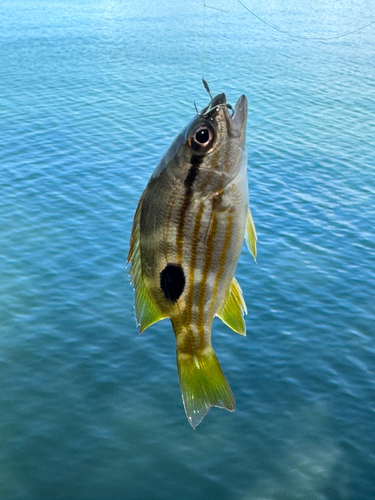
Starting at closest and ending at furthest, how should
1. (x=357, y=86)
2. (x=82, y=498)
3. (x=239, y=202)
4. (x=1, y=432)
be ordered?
(x=239, y=202) < (x=82, y=498) < (x=1, y=432) < (x=357, y=86)

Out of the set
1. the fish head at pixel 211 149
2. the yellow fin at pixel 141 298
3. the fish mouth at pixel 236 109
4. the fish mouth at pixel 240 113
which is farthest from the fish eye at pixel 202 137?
the yellow fin at pixel 141 298

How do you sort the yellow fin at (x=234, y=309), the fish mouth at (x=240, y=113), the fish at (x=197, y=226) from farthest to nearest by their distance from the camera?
the yellow fin at (x=234, y=309) < the fish at (x=197, y=226) < the fish mouth at (x=240, y=113)

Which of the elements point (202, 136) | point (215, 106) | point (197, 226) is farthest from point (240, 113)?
point (197, 226)

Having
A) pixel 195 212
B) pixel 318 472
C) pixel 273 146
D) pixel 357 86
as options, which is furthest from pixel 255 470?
pixel 357 86

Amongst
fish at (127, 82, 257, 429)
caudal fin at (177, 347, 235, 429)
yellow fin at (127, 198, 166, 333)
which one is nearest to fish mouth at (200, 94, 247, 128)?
fish at (127, 82, 257, 429)

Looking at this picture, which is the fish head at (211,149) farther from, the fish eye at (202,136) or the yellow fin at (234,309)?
the yellow fin at (234,309)

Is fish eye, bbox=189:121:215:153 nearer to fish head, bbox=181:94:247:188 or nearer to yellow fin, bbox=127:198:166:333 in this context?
fish head, bbox=181:94:247:188

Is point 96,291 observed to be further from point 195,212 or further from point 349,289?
point 195,212
